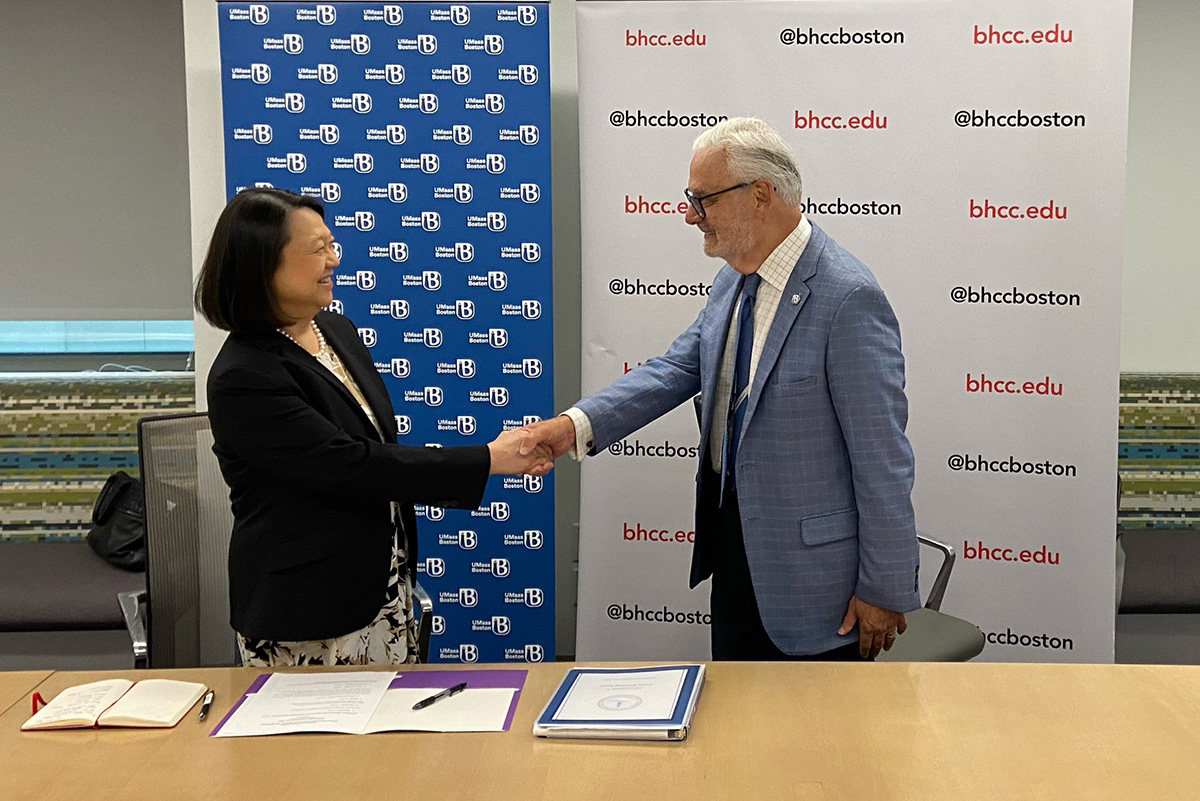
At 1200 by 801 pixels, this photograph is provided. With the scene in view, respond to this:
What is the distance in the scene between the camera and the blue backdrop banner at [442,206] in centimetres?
376

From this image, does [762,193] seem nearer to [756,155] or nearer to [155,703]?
[756,155]

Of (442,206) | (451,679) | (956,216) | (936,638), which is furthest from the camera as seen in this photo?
(442,206)

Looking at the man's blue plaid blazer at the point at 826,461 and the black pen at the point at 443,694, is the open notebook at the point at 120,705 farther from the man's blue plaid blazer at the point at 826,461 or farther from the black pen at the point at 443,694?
the man's blue plaid blazer at the point at 826,461

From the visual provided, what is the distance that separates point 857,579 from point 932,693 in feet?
1.44

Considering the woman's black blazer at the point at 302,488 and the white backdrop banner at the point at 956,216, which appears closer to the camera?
the woman's black blazer at the point at 302,488

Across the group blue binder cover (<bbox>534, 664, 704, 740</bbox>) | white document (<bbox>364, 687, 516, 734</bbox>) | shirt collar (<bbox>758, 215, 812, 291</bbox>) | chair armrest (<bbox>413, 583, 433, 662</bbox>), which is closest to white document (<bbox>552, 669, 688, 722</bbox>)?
blue binder cover (<bbox>534, 664, 704, 740</bbox>)

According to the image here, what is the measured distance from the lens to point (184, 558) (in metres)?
2.75

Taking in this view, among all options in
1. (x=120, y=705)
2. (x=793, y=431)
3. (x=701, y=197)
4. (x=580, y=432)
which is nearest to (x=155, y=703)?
(x=120, y=705)

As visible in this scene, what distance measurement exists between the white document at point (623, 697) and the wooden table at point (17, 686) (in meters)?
1.00

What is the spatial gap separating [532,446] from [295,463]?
0.69m

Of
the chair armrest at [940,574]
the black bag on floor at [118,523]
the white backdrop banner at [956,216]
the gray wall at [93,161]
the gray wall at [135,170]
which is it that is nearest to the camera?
the chair armrest at [940,574]

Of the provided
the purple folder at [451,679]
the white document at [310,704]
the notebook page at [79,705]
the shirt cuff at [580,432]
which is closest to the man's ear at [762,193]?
the shirt cuff at [580,432]

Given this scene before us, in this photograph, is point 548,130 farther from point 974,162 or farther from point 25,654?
point 25,654

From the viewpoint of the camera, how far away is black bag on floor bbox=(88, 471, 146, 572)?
4.45 m
